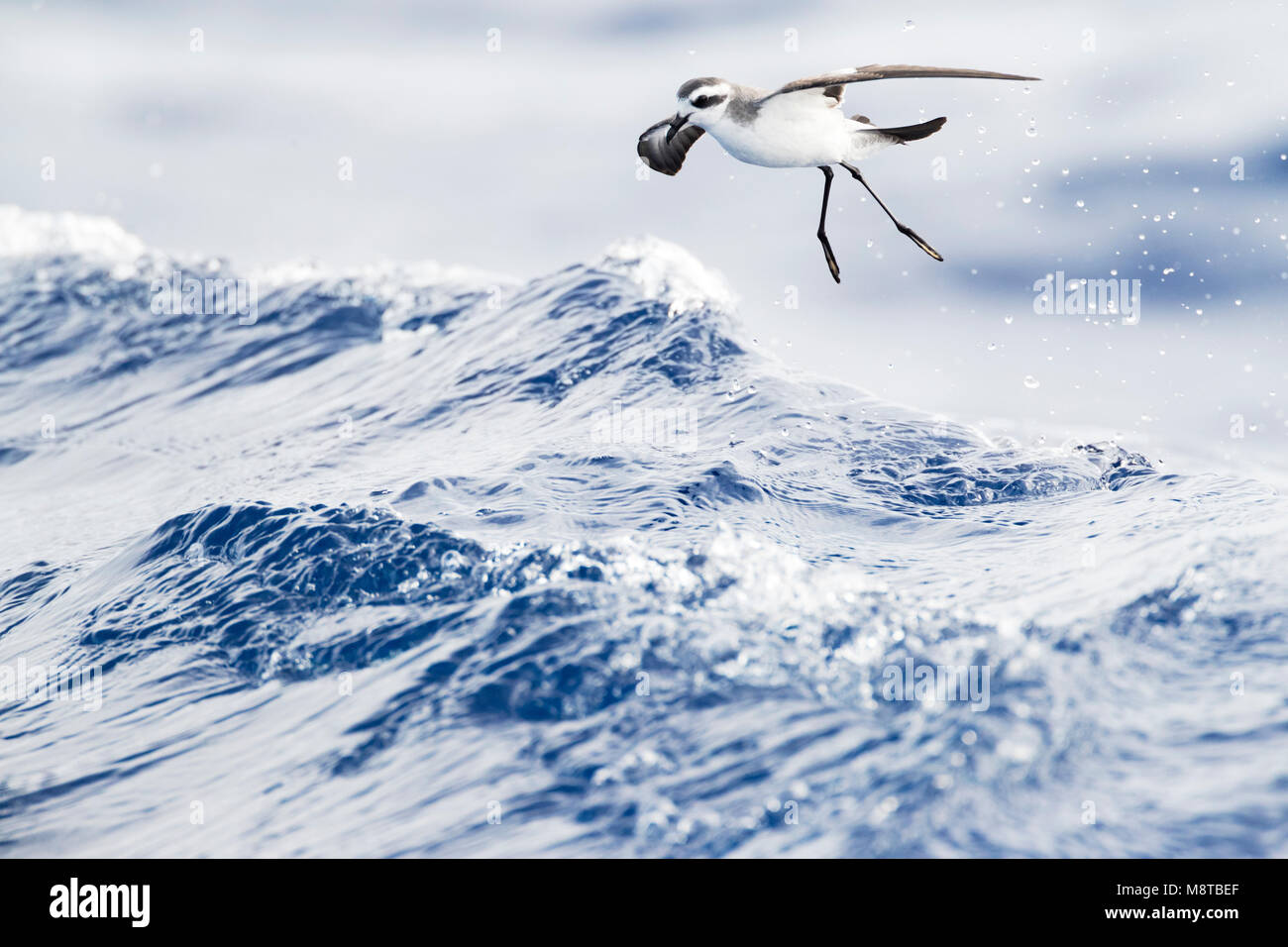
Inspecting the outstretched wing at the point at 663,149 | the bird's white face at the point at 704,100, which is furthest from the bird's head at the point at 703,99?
the outstretched wing at the point at 663,149

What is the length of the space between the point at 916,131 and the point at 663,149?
1794 mm

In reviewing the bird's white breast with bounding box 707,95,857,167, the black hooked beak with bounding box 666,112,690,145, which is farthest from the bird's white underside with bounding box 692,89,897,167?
the black hooked beak with bounding box 666,112,690,145

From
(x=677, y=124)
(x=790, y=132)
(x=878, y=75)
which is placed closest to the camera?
(x=878, y=75)

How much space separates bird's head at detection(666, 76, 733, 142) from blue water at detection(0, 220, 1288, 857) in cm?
313

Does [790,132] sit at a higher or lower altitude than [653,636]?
higher

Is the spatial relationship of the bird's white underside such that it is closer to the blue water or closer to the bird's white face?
the bird's white face

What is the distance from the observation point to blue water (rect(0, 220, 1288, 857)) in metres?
6.43

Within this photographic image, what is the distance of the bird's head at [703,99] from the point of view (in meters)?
7.71

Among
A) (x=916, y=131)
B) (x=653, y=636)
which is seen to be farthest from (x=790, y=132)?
(x=653, y=636)

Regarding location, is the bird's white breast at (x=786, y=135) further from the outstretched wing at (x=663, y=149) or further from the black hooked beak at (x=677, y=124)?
the outstretched wing at (x=663, y=149)

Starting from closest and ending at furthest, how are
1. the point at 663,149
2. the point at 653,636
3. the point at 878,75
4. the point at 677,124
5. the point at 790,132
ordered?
the point at 878,75, the point at 790,132, the point at 653,636, the point at 677,124, the point at 663,149

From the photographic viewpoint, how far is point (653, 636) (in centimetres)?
791

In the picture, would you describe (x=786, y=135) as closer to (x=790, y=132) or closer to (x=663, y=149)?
(x=790, y=132)

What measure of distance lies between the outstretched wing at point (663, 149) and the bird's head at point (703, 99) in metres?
0.87
